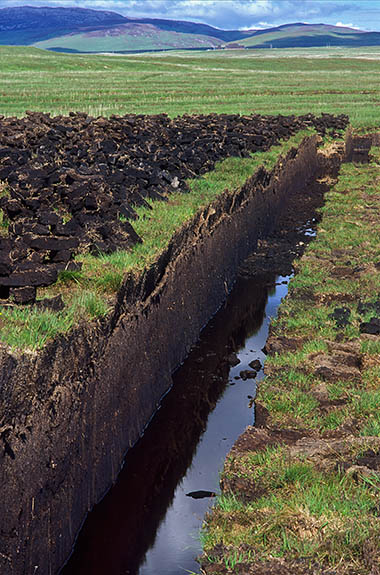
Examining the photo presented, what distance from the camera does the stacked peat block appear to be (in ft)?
31.2

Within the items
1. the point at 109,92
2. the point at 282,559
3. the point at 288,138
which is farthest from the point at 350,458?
the point at 109,92

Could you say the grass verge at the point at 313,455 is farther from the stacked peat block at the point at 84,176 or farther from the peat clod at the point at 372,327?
the stacked peat block at the point at 84,176

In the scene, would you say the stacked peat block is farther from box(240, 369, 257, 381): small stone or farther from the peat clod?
the peat clod

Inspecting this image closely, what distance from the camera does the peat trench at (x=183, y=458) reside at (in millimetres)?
7277

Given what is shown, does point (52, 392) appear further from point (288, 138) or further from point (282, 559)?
point (288, 138)

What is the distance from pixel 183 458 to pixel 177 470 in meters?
0.29

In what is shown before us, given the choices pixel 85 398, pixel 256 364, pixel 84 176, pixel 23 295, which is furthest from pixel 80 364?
pixel 84 176

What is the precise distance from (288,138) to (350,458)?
23.1 m

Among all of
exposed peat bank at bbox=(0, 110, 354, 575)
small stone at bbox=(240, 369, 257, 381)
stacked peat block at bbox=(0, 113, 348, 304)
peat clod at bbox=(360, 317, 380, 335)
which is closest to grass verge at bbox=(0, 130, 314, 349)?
exposed peat bank at bbox=(0, 110, 354, 575)

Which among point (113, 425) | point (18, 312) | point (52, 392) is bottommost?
point (113, 425)

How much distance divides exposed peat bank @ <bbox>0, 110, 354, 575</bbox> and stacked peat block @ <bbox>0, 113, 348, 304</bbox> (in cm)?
4

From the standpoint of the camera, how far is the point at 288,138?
28.1m

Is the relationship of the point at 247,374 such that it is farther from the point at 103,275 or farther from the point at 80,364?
the point at 80,364

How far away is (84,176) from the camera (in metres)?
13.4
